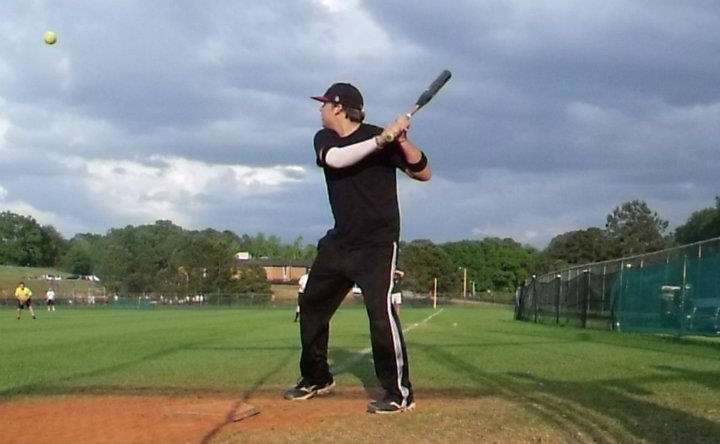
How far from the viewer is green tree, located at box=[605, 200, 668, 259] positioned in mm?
125938

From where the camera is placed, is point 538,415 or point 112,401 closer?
point 538,415

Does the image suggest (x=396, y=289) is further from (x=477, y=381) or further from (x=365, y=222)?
(x=365, y=222)

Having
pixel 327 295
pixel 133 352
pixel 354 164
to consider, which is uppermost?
pixel 354 164

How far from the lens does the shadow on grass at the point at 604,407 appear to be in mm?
5172

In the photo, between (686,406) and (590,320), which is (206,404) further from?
(590,320)

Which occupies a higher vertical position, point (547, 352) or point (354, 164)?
point (354, 164)

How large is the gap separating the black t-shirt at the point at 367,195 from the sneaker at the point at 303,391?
118cm

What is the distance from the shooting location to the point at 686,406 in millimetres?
6312

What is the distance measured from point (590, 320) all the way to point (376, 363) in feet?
68.7

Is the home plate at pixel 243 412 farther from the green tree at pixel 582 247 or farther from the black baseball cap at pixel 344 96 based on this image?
the green tree at pixel 582 247

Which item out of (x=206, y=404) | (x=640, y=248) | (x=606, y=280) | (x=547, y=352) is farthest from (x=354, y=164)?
(x=640, y=248)

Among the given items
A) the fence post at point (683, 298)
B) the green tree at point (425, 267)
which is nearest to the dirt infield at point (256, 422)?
the fence post at point (683, 298)

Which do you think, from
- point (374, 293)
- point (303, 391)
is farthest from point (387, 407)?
point (303, 391)

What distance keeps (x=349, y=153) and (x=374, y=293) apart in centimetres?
98
